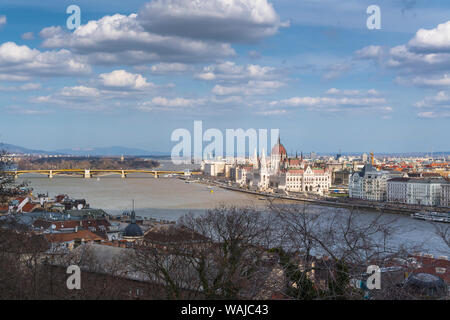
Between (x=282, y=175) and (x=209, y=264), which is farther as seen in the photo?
(x=282, y=175)

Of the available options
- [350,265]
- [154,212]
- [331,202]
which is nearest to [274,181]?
[331,202]

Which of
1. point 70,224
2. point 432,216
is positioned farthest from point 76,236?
point 432,216

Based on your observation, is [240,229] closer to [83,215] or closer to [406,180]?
[83,215]

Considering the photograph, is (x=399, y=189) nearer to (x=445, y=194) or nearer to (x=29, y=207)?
(x=445, y=194)

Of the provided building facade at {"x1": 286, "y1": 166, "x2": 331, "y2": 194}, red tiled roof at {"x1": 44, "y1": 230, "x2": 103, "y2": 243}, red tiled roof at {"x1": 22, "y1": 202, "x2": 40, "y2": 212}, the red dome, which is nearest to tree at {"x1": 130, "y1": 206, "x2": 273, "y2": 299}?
red tiled roof at {"x1": 44, "y1": 230, "x2": 103, "y2": 243}

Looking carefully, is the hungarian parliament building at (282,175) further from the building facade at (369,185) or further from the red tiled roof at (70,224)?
the red tiled roof at (70,224)

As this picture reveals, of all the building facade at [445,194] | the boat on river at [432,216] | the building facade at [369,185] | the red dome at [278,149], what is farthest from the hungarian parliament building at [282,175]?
the boat on river at [432,216]
